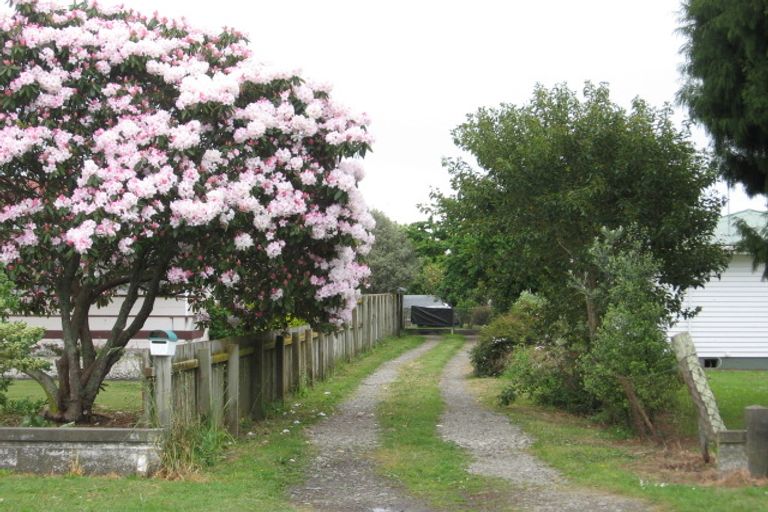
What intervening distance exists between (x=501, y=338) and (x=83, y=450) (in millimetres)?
12320

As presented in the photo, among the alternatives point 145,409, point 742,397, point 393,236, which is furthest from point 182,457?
point 393,236

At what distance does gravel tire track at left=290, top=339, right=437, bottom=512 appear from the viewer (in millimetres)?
7871

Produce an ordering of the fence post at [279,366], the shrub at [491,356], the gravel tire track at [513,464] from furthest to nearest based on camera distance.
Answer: the shrub at [491,356], the fence post at [279,366], the gravel tire track at [513,464]

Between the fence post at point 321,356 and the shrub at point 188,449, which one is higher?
the fence post at point 321,356

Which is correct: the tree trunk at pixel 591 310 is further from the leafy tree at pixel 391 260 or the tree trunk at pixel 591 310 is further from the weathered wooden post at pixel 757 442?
the leafy tree at pixel 391 260

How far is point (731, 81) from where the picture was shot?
10.8 m

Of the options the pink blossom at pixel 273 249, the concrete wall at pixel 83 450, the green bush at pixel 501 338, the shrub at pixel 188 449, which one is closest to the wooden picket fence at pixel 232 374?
the shrub at pixel 188 449

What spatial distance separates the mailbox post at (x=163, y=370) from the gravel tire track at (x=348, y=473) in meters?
1.56

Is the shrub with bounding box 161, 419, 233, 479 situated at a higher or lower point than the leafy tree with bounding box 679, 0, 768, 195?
lower

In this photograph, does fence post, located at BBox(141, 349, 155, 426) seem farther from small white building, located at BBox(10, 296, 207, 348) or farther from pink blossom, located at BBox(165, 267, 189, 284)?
small white building, located at BBox(10, 296, 207, 348)

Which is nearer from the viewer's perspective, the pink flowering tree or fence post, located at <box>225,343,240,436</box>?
the pink flowering tree

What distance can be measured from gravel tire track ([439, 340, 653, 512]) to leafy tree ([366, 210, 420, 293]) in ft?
92.6

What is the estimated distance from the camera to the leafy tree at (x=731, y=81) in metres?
10.1

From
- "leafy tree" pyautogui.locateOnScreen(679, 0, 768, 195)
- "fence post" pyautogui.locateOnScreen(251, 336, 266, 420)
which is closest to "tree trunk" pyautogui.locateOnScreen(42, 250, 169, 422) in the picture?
"fence post" pyautogui.locateOnScreen(251, 336, 266, 420)
